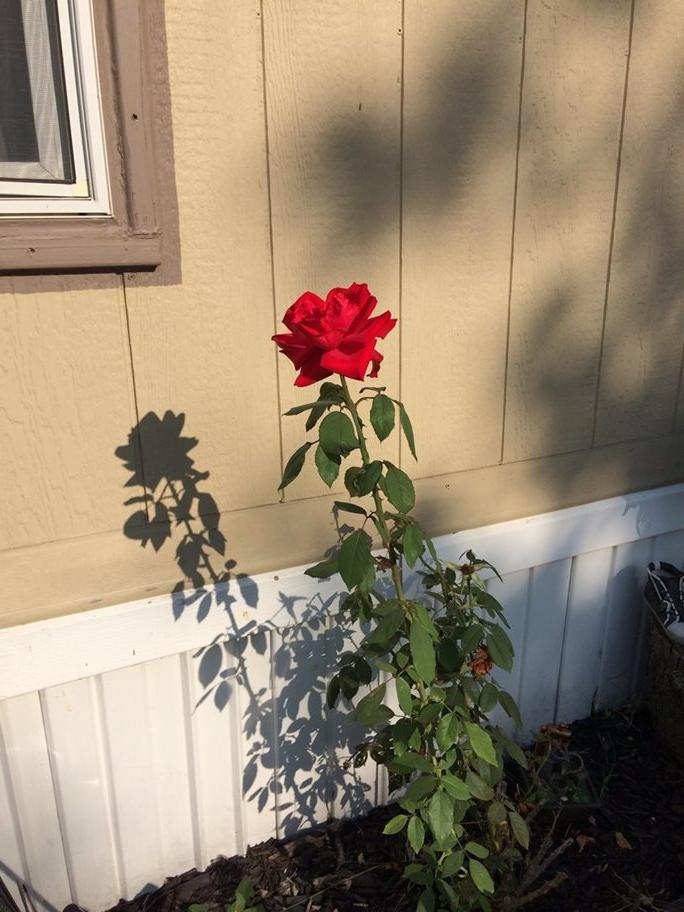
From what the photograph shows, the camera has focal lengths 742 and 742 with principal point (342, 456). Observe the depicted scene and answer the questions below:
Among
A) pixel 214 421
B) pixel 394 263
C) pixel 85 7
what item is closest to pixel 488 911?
pixel 214 421

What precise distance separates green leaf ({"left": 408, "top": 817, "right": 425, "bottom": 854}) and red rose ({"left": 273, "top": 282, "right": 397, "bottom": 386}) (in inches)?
31.9

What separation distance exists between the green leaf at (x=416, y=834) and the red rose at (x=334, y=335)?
81cm

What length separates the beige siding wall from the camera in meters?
1.33

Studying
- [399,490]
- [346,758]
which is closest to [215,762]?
[346,758]

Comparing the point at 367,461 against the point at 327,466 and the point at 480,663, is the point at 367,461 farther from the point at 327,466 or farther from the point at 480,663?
the point at 480,663

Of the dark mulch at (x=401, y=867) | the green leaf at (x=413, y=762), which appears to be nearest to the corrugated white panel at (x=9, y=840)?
the dark mulch at (x=401, y=867)

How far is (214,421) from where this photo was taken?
148cm

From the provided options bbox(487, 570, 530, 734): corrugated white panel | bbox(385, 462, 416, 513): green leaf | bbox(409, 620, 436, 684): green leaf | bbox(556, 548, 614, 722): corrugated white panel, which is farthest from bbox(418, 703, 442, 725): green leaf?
bbox(556, 548, 614, 722): corrugated white panel

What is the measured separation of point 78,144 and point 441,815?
1284 mm

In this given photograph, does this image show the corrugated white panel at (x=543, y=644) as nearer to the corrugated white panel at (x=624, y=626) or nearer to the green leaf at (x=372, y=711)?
the corrugated white panel at (x=624, y=626)

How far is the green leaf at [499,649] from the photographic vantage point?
1341 mm

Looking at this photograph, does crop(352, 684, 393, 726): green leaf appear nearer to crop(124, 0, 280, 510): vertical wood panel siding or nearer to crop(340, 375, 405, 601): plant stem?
crop(340, 375, 405, 601): plant stem

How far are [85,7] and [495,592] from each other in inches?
59.7

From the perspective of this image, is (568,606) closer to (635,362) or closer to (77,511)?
(635,362)
